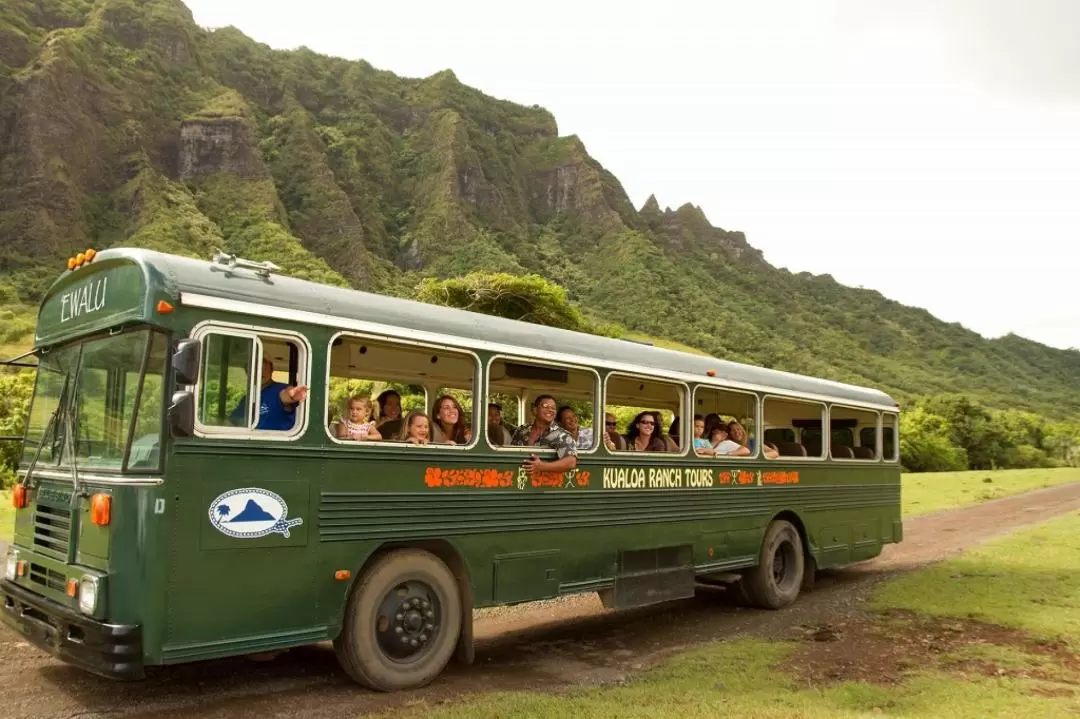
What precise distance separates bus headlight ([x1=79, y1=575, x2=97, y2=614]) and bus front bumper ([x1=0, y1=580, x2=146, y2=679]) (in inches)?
2.4

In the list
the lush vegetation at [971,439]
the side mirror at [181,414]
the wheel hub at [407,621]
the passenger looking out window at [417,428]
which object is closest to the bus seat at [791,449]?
the passenger looking out window at [417,428]

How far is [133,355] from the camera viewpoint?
5.51m

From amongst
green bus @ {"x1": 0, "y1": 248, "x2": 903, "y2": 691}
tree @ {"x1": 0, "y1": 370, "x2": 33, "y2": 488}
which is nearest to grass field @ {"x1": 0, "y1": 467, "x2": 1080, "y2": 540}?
tree @ {"x1": 0, "y1": 370, "x2": 33, "y2": 488}

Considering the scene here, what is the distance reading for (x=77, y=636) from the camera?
5.36 meters

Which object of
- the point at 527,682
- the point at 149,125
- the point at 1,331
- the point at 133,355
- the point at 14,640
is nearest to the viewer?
the point at 133,355

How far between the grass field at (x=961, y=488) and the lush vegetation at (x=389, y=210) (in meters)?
14.8

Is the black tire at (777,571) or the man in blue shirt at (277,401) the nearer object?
the man in blue shirt at (277,401)

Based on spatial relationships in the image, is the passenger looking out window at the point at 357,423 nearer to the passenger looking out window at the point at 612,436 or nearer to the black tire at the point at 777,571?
the passenger looking out window at the point at 612,436

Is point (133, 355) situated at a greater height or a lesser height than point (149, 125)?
lesser

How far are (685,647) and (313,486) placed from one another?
14.1 ft

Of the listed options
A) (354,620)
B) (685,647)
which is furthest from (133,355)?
(685,647)

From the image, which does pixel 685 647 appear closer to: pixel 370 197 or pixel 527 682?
pixel 527 682

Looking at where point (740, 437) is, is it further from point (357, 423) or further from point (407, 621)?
point (357, 423)

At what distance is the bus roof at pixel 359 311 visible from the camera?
5.55 m
